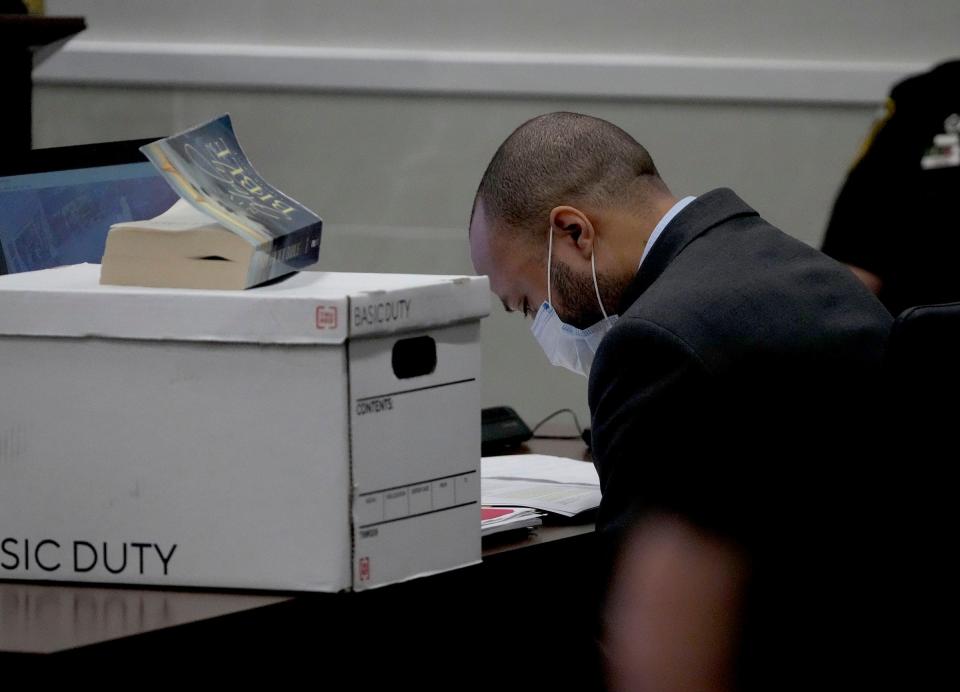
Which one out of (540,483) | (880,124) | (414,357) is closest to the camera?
(414,357)

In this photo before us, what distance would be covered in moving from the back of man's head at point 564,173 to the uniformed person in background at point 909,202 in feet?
2.98

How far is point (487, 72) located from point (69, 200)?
4.75 feet

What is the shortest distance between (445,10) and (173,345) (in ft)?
6.26

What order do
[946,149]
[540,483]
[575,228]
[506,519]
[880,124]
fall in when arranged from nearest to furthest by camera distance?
1. [506,519]
2. [540,483]
3. [575,228]
4. [946,149]
5. [880,124]

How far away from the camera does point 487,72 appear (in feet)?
9.14

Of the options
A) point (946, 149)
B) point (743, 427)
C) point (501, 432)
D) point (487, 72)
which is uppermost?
point (487, 72)

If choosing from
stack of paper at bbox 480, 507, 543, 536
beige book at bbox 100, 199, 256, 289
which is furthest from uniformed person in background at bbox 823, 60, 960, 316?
beige book at bbox 100, 199, 256, 289

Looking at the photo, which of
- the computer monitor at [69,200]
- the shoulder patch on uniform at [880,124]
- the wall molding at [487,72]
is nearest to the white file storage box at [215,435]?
the computer monitor at [69,200]

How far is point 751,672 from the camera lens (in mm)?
1188

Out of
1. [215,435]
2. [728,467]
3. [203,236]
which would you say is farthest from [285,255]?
[728,467]

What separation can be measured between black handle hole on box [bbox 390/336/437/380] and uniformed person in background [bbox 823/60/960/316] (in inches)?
57.2

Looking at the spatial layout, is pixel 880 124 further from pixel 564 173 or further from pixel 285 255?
pixel 285 255

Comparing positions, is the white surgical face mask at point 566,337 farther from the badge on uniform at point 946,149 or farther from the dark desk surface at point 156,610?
the badge on uniform at point 946,149

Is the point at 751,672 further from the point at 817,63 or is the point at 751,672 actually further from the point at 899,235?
the point at 817,63
